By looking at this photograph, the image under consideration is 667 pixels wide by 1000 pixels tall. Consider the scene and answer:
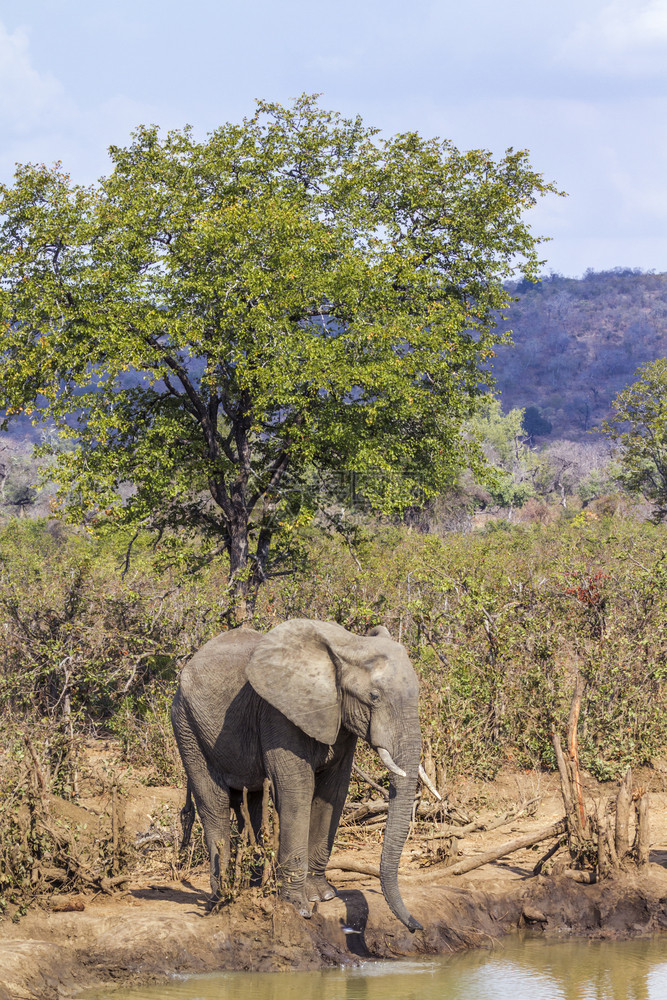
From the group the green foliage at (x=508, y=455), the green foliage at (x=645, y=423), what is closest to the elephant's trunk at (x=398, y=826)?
the green foliage at (x=645, y=423)

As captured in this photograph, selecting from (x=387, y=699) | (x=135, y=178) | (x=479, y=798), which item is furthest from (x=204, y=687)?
(x=135, y=178)

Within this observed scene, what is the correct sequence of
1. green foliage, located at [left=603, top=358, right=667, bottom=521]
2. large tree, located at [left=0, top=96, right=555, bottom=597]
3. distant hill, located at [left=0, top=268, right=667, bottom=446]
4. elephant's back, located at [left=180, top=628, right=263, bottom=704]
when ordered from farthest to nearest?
1. distant hill, located at [left=0, top=268, right=667, bottom=446]
2. green foliage, located at [left=603, top=358, right=667, bottom=521]
3. large tree, located at [left=0, top=96, right=555, bottom=597]
4. elephant's back, located at [left=180, top=628, right=263, bottom=704]

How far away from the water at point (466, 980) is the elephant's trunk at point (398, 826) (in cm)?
42

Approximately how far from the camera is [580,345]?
15712 cm

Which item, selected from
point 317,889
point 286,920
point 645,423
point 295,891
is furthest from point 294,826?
point 645,423

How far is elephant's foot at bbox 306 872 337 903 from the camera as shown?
29.7 feet

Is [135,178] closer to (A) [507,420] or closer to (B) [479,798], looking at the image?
(B) [479,798]

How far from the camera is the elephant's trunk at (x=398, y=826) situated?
8.13 meters

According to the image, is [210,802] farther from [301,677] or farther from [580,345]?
[580,345]

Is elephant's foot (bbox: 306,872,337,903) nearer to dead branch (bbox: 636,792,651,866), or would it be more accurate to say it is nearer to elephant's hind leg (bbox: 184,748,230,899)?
elephant's hind leg (bbox: 184,748,230,899)

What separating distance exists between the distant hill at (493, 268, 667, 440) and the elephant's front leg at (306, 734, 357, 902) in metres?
132

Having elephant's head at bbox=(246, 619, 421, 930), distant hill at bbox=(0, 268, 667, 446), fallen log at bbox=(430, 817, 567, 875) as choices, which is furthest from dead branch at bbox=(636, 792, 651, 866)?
distant hill at bbox=(0, 268, 667, 446)

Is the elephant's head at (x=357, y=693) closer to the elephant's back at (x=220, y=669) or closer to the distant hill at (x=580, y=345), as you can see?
the elephant's back at (x=220, y=669)

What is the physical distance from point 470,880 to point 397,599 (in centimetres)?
624
